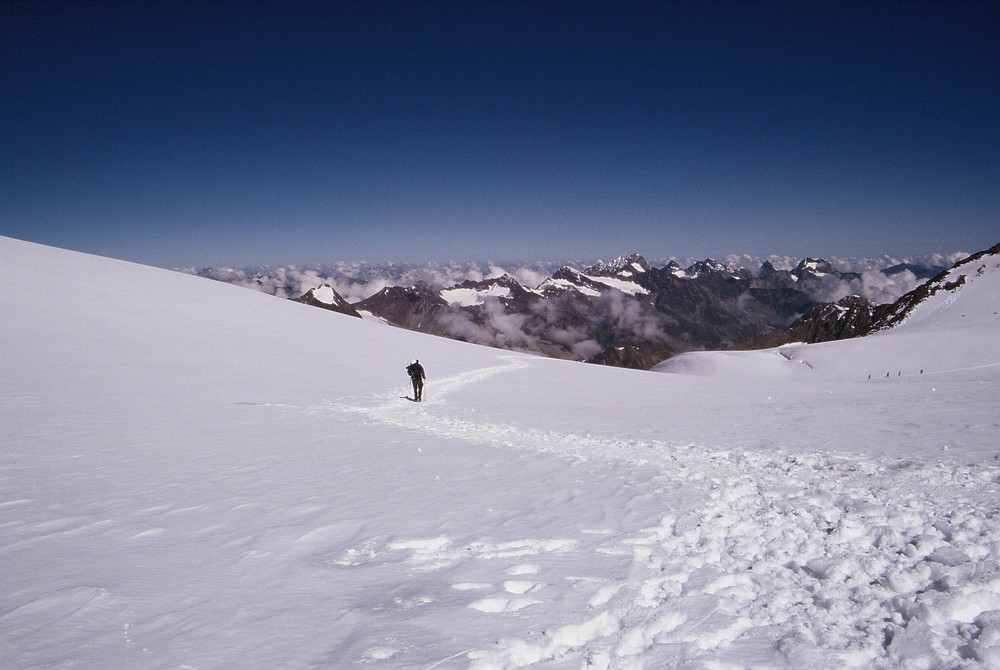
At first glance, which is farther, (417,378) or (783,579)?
(417,378)

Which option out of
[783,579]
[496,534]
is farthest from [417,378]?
[783,579]

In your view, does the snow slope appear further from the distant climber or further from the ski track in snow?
the distant climber

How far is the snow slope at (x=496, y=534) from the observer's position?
440cm

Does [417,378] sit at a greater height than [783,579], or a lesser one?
greater

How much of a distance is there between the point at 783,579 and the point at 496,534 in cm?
371

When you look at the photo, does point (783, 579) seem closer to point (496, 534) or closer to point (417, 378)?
point (496, 534)

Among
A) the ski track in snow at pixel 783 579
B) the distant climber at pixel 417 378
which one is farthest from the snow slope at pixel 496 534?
the distant climber at pixel 417 378

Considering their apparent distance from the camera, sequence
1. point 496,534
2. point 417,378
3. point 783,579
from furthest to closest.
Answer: point 417,378, point 496,534, point 783,579

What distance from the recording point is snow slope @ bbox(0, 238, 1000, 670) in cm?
440

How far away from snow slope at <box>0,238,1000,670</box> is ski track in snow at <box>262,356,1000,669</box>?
0.03 metres

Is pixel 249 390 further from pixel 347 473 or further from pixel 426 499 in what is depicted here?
pixel 426 499

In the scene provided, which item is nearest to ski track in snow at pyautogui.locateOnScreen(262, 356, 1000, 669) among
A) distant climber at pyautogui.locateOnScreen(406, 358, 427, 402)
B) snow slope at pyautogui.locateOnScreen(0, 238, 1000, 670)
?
snow slope at pyautogui.locateOnScreen(0, 238, 1000, 670)

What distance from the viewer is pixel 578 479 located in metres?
9.82

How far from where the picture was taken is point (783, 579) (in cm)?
540
